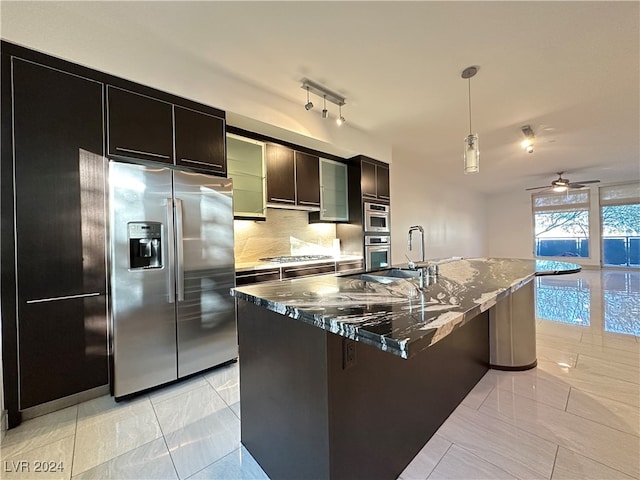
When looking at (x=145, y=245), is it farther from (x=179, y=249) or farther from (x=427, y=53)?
(x=427, y=53)

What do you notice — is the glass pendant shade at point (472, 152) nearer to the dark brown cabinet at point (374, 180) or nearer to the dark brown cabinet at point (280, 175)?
the dark brown cabinet at point (374, 180)

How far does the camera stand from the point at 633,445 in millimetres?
1471

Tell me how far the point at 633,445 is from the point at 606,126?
4.40 metres

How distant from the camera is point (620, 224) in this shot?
25.7 ft

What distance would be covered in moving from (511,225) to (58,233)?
37.0ft

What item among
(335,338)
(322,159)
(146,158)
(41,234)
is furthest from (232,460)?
(322,159)

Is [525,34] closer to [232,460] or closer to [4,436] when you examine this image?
[232,460]

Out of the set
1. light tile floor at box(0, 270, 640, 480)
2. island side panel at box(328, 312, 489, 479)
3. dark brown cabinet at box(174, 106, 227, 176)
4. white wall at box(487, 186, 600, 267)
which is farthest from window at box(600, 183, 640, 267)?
dark brown cabinet at box(174, 106, 227, 176)

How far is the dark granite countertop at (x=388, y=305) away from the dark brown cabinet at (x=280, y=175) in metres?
1.79

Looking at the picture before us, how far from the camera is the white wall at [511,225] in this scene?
29.7 ft

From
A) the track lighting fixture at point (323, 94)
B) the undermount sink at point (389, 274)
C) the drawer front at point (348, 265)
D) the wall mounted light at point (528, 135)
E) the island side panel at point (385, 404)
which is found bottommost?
the island side panel at point (385, 404)

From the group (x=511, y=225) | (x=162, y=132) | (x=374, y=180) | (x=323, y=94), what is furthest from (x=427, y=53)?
(x=511, y=225)

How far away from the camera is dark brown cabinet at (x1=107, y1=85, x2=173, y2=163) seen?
2.03m

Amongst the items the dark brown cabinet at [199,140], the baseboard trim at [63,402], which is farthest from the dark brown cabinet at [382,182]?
the baseboard trim at [63,402]
